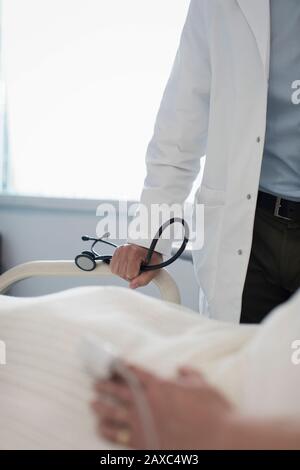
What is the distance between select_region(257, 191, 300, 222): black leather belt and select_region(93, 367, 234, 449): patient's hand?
2.45 ft

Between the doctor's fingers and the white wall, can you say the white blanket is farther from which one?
the white wall

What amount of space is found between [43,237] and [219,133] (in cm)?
160

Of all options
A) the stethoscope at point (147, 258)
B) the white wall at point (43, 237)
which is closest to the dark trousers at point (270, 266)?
the stethoscope at point (147, 258)

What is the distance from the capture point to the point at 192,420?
55 centimetres

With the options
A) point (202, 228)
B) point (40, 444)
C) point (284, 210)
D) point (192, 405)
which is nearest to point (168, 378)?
point (192, 405)

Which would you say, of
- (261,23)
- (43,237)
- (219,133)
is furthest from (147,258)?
(43,237)

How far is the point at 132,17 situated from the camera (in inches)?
104

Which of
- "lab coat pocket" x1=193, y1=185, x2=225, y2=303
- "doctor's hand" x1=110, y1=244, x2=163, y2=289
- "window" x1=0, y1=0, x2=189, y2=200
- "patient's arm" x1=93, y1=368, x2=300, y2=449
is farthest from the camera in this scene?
"window" x1=0, y1=0, x2=189, y2=200

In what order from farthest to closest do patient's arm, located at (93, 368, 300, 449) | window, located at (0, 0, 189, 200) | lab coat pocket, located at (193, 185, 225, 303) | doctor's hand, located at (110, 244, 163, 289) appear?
window, located at (0, 0, 189, 200) → lab coat pocket, located at (193, 185, 225, 303) → doctor's hand, located at (110, 244, 163, 289) → patient's arm, located at (93, 368, 300, 449)

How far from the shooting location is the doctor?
49.7 inches

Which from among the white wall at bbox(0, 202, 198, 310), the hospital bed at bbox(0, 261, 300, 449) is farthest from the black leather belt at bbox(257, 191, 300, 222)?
the white wall at bbox(0, 202, 198, 310)

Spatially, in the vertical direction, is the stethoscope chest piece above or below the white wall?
above

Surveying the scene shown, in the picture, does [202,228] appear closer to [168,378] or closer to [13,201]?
[168,378]

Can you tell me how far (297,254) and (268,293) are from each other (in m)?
0.11
